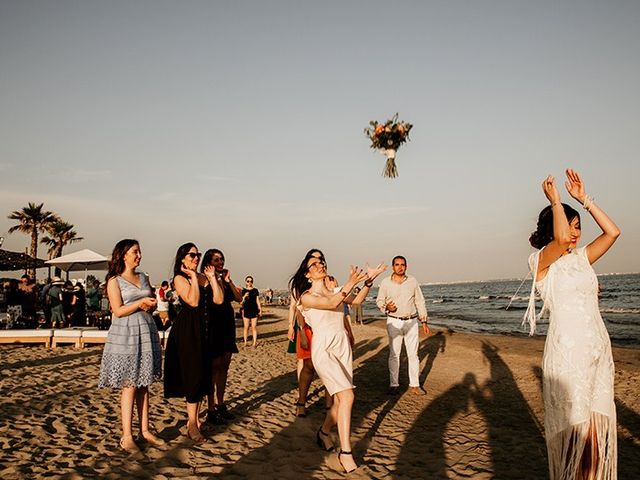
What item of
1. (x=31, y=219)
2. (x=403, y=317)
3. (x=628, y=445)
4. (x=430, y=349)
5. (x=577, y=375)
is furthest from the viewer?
(x=31, y=219)

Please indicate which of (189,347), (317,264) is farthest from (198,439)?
(317,264)

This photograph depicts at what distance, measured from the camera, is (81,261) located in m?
16.6

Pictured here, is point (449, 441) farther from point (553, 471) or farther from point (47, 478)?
point (47, 478)

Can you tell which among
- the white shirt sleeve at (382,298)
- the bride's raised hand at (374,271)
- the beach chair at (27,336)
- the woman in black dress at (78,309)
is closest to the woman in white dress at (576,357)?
the bride's raised hand at (374,271)

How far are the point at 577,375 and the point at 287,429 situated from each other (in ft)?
12.9

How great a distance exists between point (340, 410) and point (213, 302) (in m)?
2.12

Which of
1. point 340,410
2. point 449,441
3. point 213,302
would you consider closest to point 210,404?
point 213,302

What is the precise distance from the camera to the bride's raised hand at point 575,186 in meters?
3.17

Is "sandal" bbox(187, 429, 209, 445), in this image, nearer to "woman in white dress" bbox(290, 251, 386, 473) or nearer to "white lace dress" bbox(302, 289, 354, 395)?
"woman in white dress" bbox(290, 251, 386, 473)

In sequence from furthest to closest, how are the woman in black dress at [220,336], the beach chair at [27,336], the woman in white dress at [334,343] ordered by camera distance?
the beach chair at [27,336] → the woman in black dress at [220,336] → the woman in white dress at [334,343]

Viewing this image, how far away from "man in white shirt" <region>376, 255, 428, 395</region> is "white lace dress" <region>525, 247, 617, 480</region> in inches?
191

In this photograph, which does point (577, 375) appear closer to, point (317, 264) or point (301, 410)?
point (317, 264)

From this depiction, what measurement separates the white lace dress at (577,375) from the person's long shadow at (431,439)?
1.81m

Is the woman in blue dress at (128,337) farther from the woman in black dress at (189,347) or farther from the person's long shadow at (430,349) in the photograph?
the person's long shadow at (430,349)
